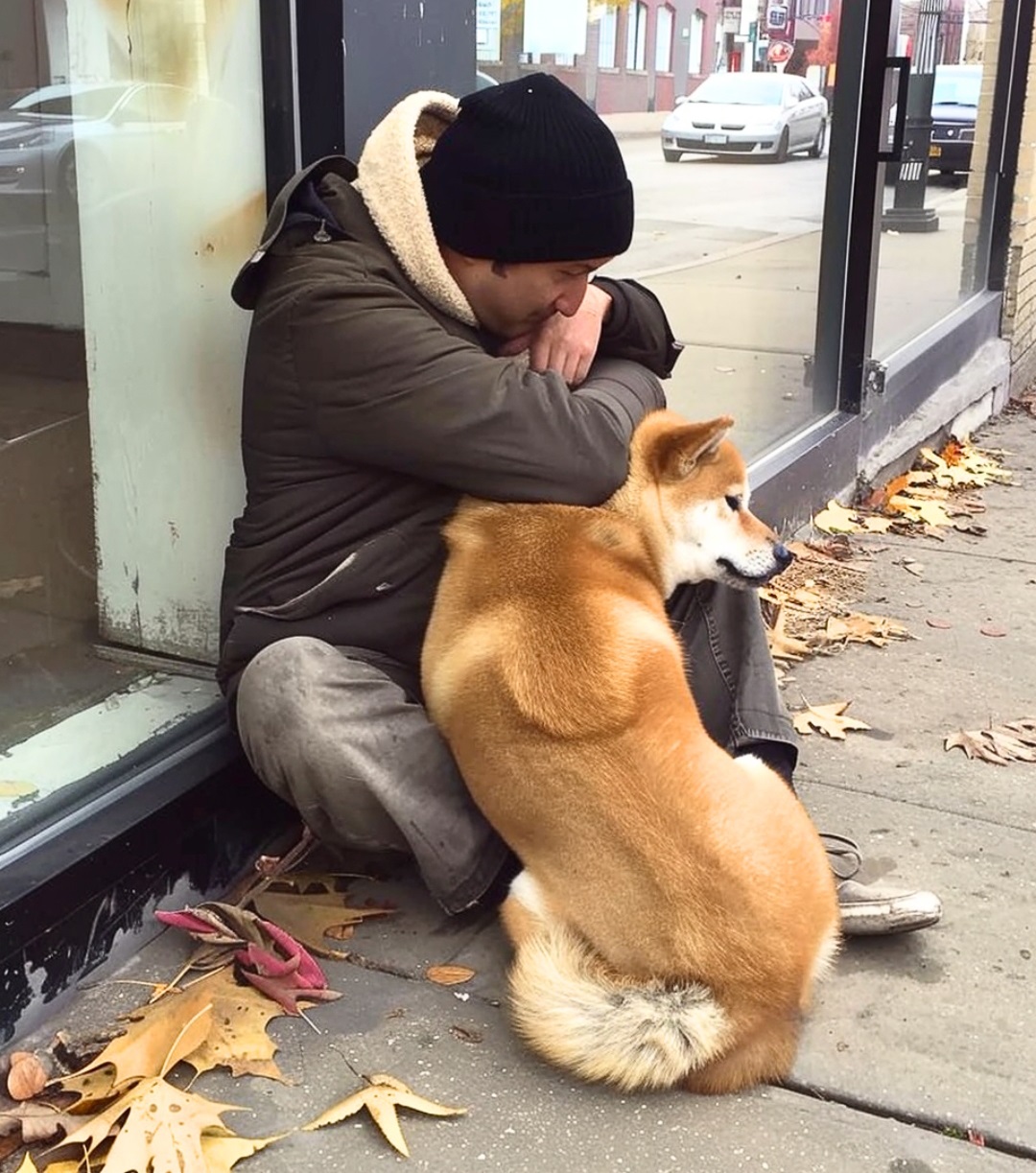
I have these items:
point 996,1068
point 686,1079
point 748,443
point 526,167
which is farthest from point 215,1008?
point 748,443

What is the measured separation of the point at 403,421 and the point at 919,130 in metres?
5.41

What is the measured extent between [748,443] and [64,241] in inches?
119

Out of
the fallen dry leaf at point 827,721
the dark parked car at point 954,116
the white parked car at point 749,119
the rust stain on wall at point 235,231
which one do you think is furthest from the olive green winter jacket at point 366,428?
the dark parked car at point 954,116

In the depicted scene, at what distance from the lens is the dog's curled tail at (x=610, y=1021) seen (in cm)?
230

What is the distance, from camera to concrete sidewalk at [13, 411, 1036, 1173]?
2.28 meters

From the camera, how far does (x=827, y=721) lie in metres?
3.95

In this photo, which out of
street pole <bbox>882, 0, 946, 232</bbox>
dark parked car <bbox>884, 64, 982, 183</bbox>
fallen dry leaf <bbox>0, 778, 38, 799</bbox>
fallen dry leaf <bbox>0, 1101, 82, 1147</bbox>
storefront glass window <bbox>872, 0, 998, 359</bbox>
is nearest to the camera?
fallen dry leaf <bbox>0, 1101, 82, 1147</bbox>

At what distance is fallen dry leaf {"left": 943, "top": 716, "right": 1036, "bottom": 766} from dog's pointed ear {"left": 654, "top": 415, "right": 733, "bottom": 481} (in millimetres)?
1494

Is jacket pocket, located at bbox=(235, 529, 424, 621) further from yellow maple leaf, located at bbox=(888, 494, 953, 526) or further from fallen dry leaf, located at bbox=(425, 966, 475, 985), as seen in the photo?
yellow maple leaf, located at bbox=(888, 494, 953, 526)

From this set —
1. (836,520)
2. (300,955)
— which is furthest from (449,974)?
(836,520)

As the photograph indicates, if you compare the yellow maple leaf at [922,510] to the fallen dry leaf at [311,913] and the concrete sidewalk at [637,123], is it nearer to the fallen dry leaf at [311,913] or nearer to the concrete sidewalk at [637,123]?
the concrete sidewalk at [637,123]

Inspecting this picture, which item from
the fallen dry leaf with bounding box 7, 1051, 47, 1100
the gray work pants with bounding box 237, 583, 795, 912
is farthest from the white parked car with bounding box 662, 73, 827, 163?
the fallen dry leaf with bounding box 7, 1051, 47, 1100

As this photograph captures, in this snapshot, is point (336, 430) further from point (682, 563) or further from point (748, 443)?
point (748, 443)

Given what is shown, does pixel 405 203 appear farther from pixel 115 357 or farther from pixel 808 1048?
pixel 808 1048
